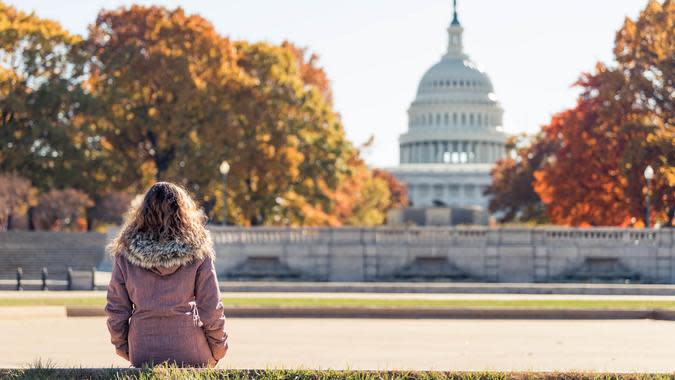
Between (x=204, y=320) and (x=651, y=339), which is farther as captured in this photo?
(x=651, y=339)

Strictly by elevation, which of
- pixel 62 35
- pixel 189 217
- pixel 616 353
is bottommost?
pixel 616 353

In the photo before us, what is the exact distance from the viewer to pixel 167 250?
10.0 metres

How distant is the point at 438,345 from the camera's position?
2238cm

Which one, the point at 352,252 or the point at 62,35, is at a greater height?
the point at 62,35

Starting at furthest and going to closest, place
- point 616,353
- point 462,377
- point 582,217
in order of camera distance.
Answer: point 582,217 → point 616,353 → point 462,377

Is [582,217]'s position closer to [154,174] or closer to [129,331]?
[154,174]

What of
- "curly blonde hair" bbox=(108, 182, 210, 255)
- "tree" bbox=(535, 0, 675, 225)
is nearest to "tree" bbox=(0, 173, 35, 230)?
"tree" bbox=(535, 0, 675, 225)

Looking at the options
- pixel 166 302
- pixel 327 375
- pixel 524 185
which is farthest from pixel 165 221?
pixel 524 185

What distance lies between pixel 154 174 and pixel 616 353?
52833mm

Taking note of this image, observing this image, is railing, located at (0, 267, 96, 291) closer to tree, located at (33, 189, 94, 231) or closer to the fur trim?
tree, located at (33, 189, 94, 231)

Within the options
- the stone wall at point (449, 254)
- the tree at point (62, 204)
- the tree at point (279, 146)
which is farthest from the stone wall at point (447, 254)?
the tree at point (62, 204)

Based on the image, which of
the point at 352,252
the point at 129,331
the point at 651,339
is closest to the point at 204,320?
the point at 129,331

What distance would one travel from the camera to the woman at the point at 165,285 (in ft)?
32.9

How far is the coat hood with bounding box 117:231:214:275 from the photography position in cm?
1002
